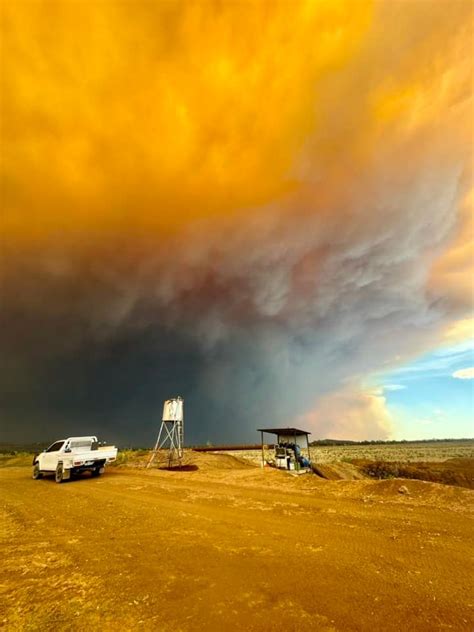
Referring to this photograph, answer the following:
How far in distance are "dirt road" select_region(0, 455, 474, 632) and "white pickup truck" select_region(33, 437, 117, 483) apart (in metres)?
7.52

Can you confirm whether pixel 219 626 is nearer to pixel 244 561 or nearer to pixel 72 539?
pixel 244 561

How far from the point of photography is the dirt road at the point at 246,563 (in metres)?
4.87

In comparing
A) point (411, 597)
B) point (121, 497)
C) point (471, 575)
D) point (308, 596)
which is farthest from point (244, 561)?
point (121, 497)

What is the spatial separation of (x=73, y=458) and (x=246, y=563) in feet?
57.6

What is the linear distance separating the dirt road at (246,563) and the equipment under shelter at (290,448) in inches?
713

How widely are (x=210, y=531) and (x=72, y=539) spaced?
3466 millimetres

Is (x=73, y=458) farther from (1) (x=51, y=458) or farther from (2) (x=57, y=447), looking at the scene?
(2) (x=57, y=447)

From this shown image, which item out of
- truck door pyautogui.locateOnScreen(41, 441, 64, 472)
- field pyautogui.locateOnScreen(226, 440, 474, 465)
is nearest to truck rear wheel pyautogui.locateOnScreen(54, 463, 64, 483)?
truck door pyautogui.locateOnScreen(41, 441, 64, 472)

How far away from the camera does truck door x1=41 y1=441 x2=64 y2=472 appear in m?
21.6

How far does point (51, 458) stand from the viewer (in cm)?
2186

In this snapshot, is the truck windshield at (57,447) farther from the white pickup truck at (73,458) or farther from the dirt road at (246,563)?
the dirt road at (246,563)

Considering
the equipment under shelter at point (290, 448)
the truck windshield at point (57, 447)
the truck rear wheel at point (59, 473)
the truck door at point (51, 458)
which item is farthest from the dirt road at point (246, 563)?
the equipment under shelter at point (290, 448)

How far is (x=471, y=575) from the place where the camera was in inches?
239

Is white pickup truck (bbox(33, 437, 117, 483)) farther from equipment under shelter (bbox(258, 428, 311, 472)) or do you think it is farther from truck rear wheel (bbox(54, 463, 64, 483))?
equipment under shelter (bbox(258, 428, 311, 472))
